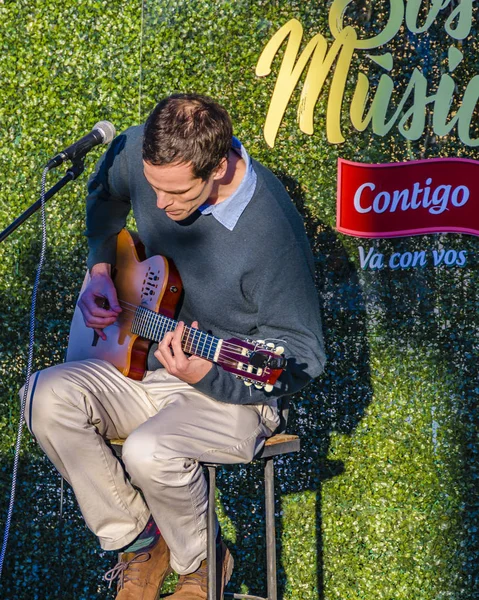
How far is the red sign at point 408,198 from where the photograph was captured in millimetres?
3170

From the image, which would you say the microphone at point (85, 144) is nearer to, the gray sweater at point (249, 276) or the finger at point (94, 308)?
the gray sweater at point (249, 276)

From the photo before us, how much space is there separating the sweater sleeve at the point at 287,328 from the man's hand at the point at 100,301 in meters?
0.48

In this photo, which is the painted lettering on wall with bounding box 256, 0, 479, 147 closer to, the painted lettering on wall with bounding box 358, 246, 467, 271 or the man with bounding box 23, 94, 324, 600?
the painted lettering on wall with bounding box 358, 246, 467, 271

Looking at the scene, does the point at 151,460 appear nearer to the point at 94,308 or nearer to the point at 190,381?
the point at 190,381

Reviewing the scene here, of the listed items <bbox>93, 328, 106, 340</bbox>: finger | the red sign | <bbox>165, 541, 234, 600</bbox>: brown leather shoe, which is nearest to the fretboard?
<bbox>93, 328, 106, 340</bbox>: finger

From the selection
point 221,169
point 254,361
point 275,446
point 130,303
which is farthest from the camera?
point 130,303

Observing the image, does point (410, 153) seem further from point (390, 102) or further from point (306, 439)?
point (306, 439)

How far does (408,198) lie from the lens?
3189 millimetres

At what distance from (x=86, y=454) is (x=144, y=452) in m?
0.21

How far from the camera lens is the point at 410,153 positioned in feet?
10.5

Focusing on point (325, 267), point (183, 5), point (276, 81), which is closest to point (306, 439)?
point (325, 267)

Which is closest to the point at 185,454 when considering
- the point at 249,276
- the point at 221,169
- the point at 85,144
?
the point at 249,276

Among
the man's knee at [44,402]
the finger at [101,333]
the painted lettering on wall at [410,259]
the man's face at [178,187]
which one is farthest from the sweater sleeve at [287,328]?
the painted lettering on wall at [410,259]

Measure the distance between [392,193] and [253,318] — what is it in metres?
0.99
